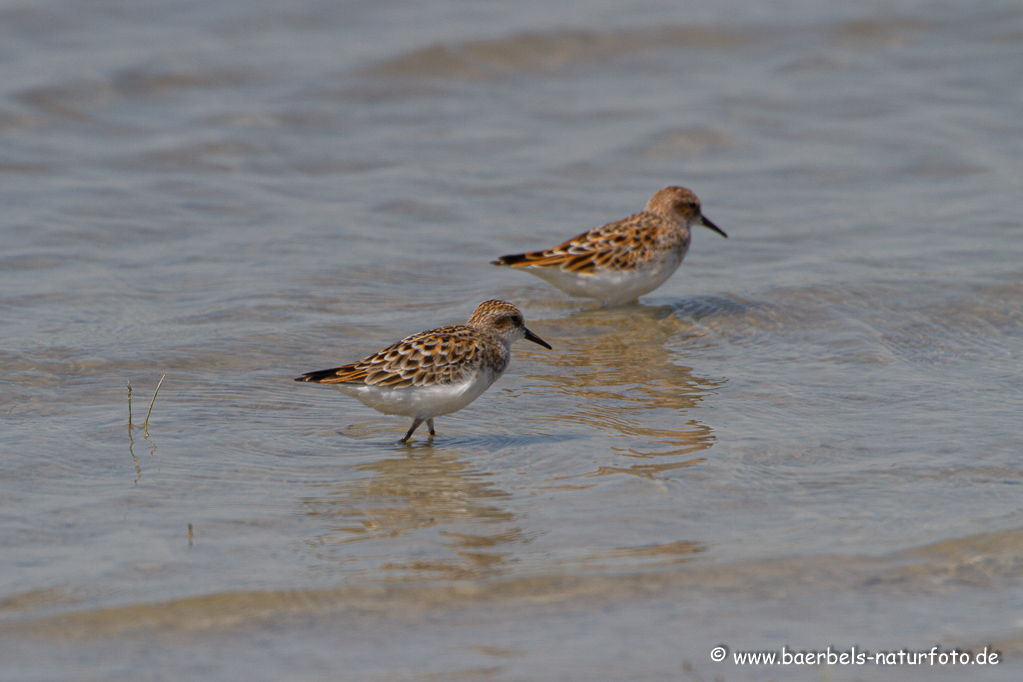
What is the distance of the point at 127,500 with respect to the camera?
686 cm

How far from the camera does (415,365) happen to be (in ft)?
25.7

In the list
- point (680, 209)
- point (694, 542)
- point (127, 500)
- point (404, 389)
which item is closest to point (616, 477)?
point (694, 542)

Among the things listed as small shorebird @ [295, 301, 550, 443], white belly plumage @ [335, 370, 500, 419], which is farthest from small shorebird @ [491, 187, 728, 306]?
white belly plumage @ [335, 370, 500, 419]

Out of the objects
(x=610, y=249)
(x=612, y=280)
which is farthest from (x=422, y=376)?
(x=610, y=249)

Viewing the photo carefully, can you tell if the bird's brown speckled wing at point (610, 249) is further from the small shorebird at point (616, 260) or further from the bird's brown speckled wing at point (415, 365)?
the bird's brown speckled wing at point (415, 365)

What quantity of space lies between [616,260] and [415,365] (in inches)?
160

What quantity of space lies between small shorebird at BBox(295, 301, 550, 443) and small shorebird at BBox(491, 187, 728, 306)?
3.02m

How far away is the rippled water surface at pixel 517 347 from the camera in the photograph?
5.68 meters

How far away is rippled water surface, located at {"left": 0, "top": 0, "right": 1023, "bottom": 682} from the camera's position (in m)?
5.68

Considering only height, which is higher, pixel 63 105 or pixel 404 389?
pixel 63 105

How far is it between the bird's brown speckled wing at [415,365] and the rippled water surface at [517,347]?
1.68ft

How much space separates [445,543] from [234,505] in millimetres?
1329

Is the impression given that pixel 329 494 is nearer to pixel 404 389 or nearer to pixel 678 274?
pixel 404 389

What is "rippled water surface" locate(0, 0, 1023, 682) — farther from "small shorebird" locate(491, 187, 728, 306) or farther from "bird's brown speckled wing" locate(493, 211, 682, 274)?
"bird's brown speckled wing" locate(493, 211, 682, 274)
